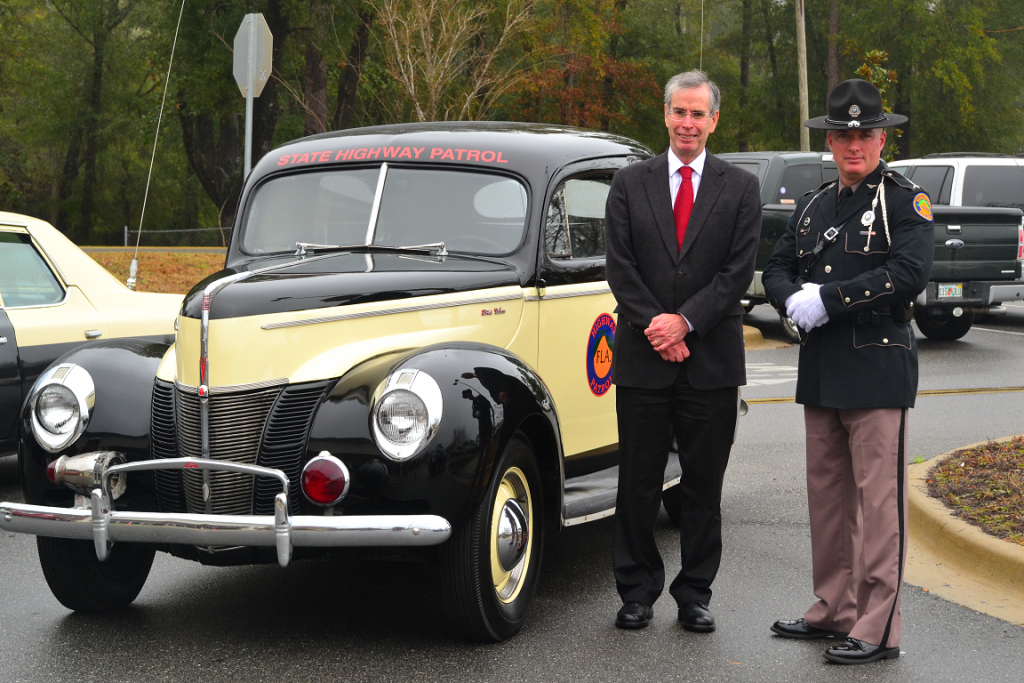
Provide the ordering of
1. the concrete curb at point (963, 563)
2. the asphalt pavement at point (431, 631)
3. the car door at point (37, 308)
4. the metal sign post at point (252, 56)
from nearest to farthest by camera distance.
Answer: the asphalt pavement at point (431, 631), the concrete curb at point (963, 563), the car door at point (37, 308), the metal sign post at point (252, 56)

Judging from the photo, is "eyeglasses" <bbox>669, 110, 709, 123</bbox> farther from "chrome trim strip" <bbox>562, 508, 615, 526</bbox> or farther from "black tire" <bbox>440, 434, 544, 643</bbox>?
"chrome trim strip" <bbox>562, 508, 615, 526</bbox>

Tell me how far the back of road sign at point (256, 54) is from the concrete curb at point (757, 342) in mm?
7351

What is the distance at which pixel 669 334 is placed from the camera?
4605mm

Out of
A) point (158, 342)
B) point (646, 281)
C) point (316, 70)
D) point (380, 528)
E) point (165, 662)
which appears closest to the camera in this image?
point (380, 528)

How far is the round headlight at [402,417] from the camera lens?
4.21m

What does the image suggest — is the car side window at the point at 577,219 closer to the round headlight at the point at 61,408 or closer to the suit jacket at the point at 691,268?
the suit jacket at the point at 691,268

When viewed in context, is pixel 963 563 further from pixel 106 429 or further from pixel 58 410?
pixel 58 410

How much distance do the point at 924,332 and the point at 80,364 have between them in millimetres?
12819

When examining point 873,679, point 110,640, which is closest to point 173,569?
point 110,640

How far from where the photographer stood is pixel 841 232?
15.1 feet

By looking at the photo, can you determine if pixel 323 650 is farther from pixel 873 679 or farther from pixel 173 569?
pixel 873 679

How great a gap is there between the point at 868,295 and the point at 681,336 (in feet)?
2.42

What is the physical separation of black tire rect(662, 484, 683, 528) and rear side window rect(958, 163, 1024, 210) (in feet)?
35.6

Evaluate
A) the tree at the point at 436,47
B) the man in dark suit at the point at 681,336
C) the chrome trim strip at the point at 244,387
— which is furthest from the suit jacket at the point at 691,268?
the tree at the point at 436,47
